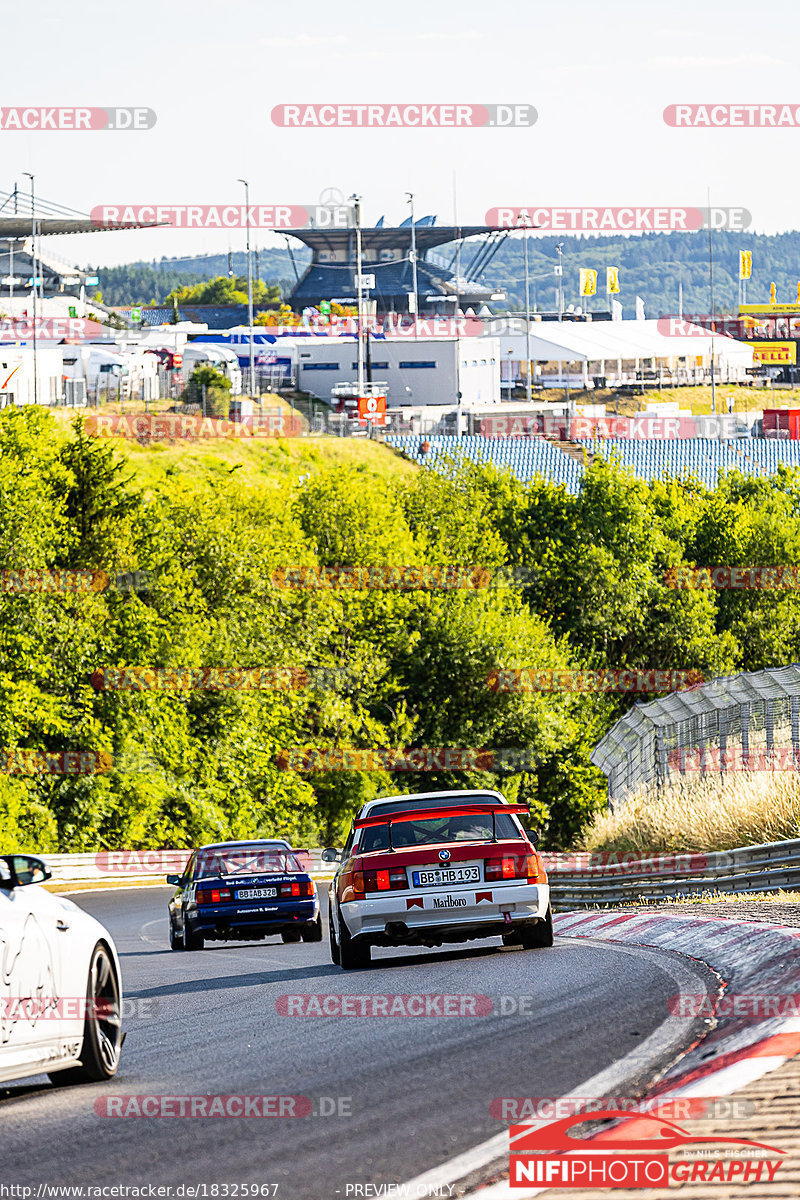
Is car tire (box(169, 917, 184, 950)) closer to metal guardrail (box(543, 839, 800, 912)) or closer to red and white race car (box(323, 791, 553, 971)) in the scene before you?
→ metal guardrail (box(543, 839, 800, 912))

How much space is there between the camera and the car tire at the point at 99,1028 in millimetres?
7547

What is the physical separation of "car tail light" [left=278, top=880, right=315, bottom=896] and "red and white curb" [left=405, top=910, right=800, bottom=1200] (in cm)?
386

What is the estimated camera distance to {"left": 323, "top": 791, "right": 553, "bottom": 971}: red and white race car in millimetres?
12656

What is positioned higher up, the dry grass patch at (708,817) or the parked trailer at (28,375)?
the parked trailer at (28,375)

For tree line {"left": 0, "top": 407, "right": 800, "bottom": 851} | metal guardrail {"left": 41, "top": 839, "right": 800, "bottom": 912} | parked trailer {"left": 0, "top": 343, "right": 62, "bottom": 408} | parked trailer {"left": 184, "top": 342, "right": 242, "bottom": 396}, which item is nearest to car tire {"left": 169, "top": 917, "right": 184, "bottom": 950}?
metal guardrail {"left": 41, "top": 839, "right": 800, "bottom": 912}

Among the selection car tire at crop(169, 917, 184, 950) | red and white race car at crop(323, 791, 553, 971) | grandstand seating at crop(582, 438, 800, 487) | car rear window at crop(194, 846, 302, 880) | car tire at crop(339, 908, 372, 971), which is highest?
grandstand seating at crop(582, 438, 800, 487)

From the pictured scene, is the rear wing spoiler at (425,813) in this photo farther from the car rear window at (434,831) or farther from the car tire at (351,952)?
the car tire at (351,952)

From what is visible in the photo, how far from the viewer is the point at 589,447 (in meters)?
92.6

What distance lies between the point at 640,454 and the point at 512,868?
80400mm

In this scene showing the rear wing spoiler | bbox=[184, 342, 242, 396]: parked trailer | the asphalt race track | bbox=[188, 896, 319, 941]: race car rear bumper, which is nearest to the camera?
the asphalt race track

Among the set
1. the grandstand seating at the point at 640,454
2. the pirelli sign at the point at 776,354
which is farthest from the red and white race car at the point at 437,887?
the pirelli sign at the point at 776,354

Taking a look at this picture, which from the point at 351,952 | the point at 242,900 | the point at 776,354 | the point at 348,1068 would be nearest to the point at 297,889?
the point at 242,900

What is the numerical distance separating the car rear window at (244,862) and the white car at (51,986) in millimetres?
10191

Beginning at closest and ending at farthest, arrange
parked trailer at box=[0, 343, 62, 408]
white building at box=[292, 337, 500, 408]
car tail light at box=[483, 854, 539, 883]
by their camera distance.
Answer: car tail light at box=[483, 854, 539, 883]
parked trailer at box=[0, 343, 62, 408]
white building at box=[292, 337, 500, 408]
